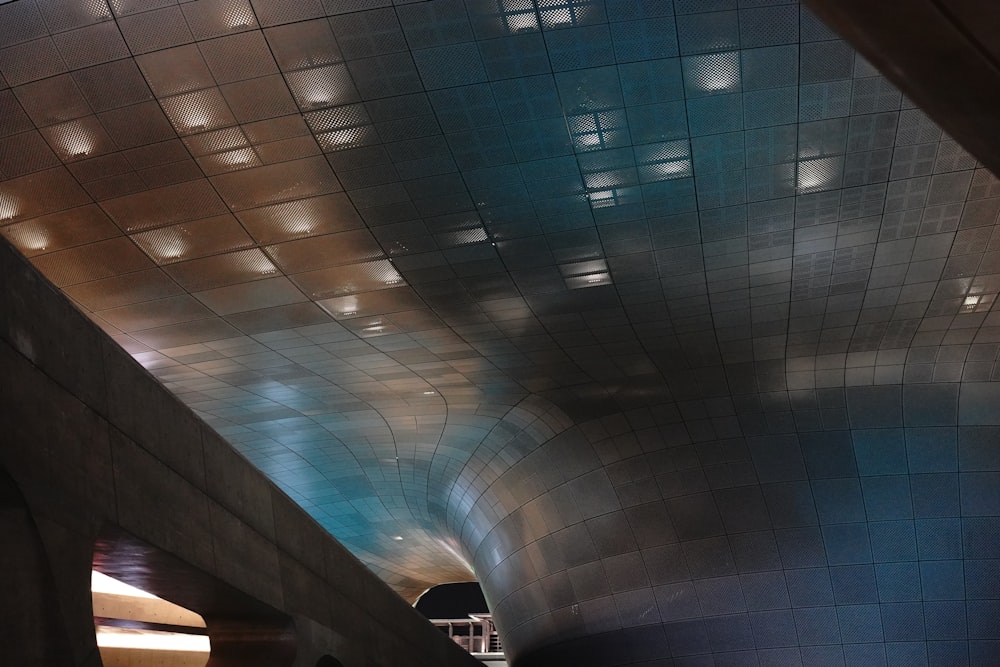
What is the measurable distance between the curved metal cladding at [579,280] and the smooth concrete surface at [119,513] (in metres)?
4.58

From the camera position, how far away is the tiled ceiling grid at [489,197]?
10.1 meters

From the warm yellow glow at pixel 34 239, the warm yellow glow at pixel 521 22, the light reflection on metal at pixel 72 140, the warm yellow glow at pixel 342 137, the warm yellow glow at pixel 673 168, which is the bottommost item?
the warm yellow glow at pixel 34 239

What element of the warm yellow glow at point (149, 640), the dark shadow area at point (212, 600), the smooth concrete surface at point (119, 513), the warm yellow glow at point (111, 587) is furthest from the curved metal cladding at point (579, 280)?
the dark shadow area at point (212, 600)

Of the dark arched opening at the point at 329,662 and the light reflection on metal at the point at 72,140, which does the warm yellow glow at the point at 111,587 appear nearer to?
the dark arched opening at the point at 329,662

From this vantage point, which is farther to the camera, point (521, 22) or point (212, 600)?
point (521, 22)

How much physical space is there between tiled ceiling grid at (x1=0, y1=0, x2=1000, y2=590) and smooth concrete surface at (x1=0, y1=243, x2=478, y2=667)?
4505 millimetres

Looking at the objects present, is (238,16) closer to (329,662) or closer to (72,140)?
(72,140)

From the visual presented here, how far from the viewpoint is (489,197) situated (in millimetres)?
12828

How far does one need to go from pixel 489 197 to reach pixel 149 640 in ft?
27.1

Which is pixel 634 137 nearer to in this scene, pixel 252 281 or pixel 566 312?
pixel 566 312

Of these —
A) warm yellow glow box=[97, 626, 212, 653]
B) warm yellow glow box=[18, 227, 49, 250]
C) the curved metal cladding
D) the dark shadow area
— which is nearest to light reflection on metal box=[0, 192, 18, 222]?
the curved metal cladding

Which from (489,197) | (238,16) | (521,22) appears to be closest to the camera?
(238,16)

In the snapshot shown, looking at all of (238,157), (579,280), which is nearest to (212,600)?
(238,157)

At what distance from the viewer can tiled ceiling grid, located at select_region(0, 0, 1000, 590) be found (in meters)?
10.1
